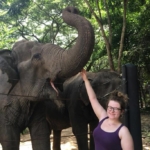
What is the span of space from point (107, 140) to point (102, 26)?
8.42 metres

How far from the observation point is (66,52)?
9.59 ft

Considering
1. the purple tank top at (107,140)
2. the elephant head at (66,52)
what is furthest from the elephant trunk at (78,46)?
the purple tank top at (107,140)

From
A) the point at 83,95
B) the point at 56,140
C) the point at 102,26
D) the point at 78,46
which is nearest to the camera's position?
the point at 78,46

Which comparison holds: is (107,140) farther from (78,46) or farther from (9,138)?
(9,138)

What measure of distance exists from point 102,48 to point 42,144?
1130 centimetres

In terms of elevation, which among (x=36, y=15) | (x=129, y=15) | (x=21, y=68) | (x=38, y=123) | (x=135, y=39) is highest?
(x=36, y=15)

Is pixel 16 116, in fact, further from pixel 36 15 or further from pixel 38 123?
pixel 36 15

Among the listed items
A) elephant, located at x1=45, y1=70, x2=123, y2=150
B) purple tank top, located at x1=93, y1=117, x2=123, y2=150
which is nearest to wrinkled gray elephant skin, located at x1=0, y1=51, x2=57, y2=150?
elephant, located at x1=45, y1=70, x2=123, y2=150

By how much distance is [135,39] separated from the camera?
1280 cm

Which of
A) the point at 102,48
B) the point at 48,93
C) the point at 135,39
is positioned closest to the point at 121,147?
the point at 48,93

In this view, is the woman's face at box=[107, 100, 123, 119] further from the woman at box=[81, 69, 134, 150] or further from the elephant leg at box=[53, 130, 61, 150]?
the elephant leg at box=[53, 130, 61, 150]

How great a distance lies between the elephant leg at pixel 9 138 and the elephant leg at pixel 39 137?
19cm

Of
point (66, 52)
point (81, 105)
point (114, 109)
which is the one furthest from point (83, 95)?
point (114, 109)

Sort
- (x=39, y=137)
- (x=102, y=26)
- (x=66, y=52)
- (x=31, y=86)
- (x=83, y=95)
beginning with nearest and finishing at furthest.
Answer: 1. (x=66, y=52)
2. (x=31, y=86)
3. (x=39, y=137)
4. (x=83, y=95)
5. (x=102, y=26)
